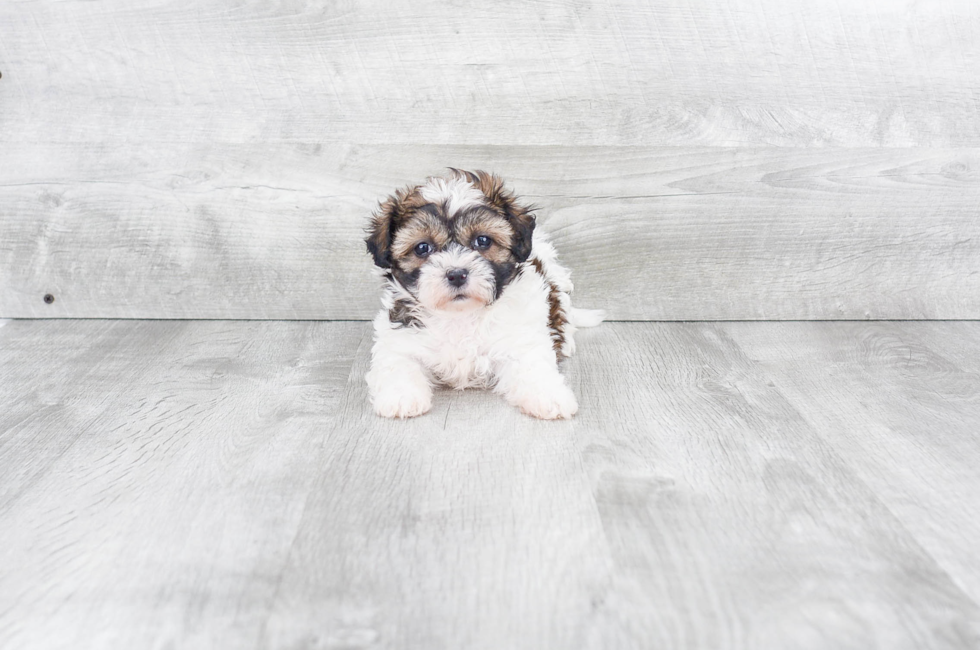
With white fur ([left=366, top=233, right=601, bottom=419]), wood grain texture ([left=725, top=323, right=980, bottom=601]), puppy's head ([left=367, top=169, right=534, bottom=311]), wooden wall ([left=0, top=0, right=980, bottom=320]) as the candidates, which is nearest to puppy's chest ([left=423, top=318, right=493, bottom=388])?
white fur ([left=366, top=233, right=601, bottom=419])

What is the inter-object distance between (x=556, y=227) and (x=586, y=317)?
0.34 meters

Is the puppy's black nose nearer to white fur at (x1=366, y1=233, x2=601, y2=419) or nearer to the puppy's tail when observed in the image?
white fur at (x1=366, y1=233, x2=601, y2=419)

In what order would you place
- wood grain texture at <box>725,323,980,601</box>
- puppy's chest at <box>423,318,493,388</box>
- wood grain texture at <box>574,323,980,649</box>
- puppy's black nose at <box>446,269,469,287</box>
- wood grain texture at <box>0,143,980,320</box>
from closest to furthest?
1. wood grain texture at <box>574,323,980,649</box>
2. wood grain texture at <box>725,323,980,601</box>
3. puppy's black nose at <box>446,269,469,287</box>
4. puppy's chest at <box>423,318,493,388</box>
5. wood grain texture at <box>0,143,980,320</box>

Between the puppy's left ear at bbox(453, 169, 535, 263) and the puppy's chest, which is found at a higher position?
the puppy's left ear at bbox(453, 169, 535, 263)

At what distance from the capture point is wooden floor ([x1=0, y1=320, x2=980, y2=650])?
1217mm

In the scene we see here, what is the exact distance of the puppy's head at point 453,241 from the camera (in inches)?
76.9

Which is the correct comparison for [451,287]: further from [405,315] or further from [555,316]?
[555,316]

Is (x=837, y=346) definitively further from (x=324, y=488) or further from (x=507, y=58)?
(x=324, y=488)

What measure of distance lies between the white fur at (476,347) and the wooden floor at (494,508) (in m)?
0.08

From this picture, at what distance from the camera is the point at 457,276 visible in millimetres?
1926

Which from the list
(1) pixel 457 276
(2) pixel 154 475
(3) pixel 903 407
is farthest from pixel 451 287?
(3) pixel 903 407

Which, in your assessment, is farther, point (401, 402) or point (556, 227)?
point (556, 227)

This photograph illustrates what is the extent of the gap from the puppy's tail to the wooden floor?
314mm

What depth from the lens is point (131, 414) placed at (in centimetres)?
203
